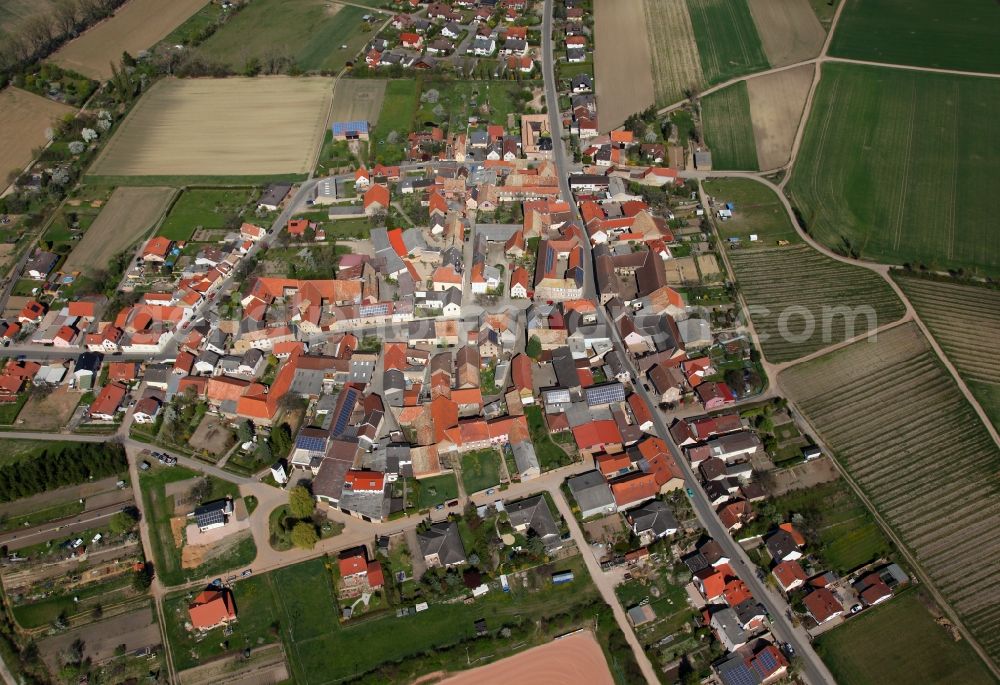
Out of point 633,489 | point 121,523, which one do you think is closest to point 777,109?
point 633,489

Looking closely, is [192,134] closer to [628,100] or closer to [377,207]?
[377,207]

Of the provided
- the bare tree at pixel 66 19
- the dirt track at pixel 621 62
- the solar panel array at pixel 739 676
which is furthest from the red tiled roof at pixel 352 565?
the bare tree at pixel 66 19

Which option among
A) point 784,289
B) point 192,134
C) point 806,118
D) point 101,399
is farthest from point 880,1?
point 101,399

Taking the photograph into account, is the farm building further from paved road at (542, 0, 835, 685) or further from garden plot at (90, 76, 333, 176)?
paved road at (542, 0, 835, 685)

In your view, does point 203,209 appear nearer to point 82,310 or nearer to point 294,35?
point 82,310

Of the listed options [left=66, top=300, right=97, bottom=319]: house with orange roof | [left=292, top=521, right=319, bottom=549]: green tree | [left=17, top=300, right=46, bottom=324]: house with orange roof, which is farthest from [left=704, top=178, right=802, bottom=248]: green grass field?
[left=17, top=300, right=46, bottom=324]: house with orange roof

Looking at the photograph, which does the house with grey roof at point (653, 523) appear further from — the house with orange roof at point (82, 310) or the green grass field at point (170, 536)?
the house with orange roof at point (82, 310)
